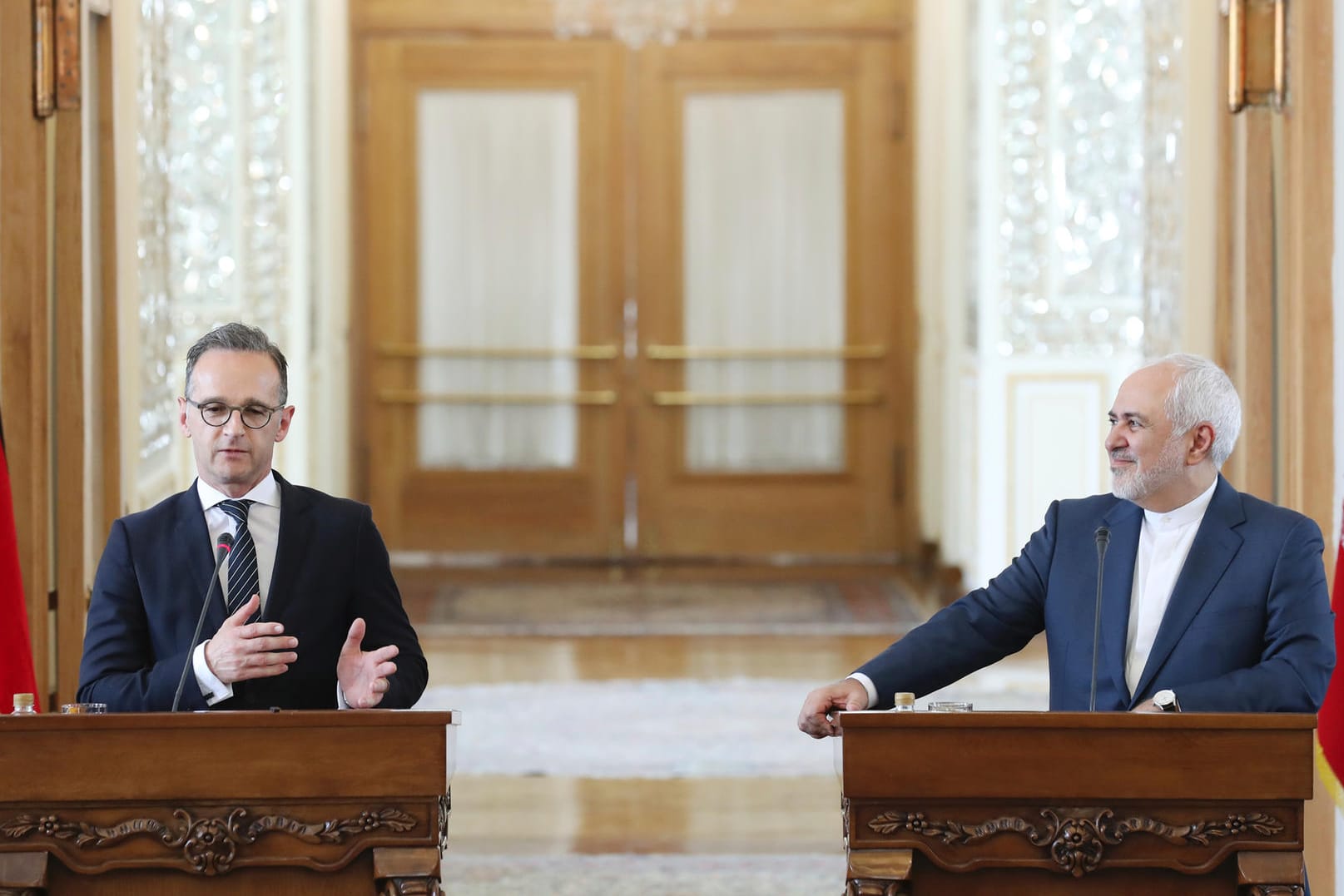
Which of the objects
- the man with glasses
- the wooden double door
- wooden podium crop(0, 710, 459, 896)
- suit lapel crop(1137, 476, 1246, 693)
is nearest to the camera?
wooden podium crop(0, 710, 459, 896)

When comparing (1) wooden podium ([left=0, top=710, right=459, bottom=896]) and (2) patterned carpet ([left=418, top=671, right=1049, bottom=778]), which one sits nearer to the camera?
(1) wooden podium ([left=0, top=710, right=459, bottom=896])

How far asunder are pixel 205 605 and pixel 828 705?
0.91 metres

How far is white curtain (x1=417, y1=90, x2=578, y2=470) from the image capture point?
934 cm

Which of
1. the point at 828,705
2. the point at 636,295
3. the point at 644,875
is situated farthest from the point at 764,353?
the point at 828,705

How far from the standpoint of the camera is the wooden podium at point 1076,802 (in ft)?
7.33

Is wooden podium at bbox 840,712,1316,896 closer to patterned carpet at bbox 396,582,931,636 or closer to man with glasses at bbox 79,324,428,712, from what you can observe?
man with glasses at bbox 79,324,428,712

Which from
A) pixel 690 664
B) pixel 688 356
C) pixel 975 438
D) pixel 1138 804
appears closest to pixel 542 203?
pixel 688 356

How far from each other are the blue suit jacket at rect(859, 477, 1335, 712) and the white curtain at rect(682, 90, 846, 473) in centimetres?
661

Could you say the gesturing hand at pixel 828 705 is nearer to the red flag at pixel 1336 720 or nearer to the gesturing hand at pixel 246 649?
the gesturing hand at pixel 246 649

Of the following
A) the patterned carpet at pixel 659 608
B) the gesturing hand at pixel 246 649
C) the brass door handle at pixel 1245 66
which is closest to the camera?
the gesturing hand at pixel 246 649

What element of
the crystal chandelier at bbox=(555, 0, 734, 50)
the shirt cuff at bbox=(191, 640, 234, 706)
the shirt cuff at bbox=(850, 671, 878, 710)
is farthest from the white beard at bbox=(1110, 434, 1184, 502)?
the crystal chandelier at bbox=(555, 0, 734, 50)

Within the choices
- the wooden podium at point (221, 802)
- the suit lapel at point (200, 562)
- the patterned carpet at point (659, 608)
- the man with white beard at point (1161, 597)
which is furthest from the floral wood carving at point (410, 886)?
the patterned carpet at point (659, 608)

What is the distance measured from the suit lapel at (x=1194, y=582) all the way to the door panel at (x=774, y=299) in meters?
6.73

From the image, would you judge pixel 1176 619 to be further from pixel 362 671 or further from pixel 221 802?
pixel 221 802
